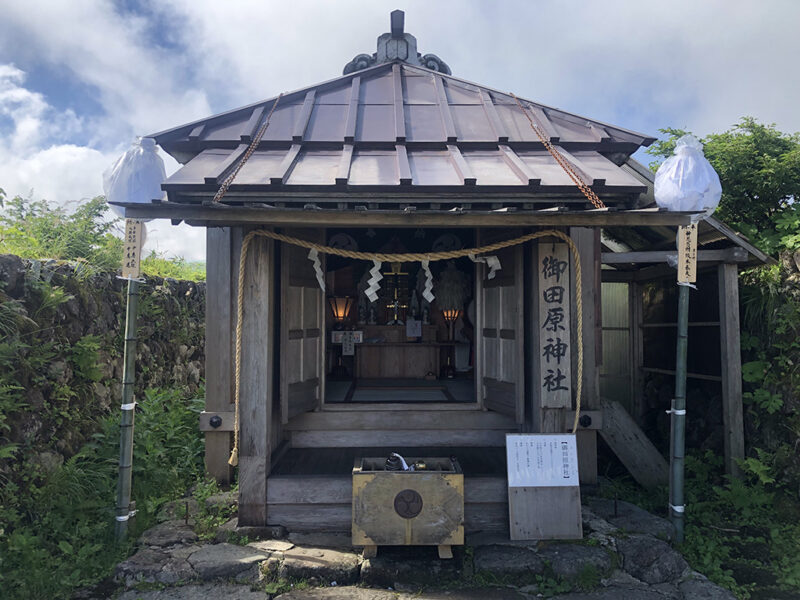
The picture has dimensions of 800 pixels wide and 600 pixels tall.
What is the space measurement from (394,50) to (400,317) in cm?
557

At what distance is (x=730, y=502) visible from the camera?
20.9 ft

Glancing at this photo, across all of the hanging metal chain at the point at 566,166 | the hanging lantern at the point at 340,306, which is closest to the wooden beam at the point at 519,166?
the hanging metal chain at the point at 566,166

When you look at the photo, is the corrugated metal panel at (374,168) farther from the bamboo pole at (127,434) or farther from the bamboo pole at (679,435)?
the bamboo pole at (679,435)

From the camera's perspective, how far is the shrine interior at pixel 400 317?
33.6 ft

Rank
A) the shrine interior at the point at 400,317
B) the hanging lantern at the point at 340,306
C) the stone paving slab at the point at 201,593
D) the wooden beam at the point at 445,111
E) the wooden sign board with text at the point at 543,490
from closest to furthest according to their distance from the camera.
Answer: the stone paving slab at the point at 201,593
the wooden sign board with text at the point at 543,490
the wooden beam at the point at 445,111
the shrine interior at the point at 400,317
the hanging lantern at the point at 340,306

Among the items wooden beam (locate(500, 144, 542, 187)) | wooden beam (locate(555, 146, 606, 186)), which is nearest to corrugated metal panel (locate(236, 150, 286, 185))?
→ wooden beam (locate(500, 144, 542, 187))

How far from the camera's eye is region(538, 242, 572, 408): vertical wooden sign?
570 centimetres

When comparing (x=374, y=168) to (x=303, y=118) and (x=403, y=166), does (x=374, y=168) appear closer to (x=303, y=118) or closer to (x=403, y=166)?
(x=403, y=166)

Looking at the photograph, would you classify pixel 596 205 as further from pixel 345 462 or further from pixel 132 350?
pixel 132 350

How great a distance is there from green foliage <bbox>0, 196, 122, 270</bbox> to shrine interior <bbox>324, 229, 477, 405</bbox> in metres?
3.97

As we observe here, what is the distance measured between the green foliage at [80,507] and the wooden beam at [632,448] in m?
6.35

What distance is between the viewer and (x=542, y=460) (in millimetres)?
5457

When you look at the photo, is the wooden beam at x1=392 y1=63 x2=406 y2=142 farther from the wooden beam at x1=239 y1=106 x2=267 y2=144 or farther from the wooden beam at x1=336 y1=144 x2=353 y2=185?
the wooden beam at x1=239 y1=106 x2=267 y2=144

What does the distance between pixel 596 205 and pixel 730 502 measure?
4.59m
